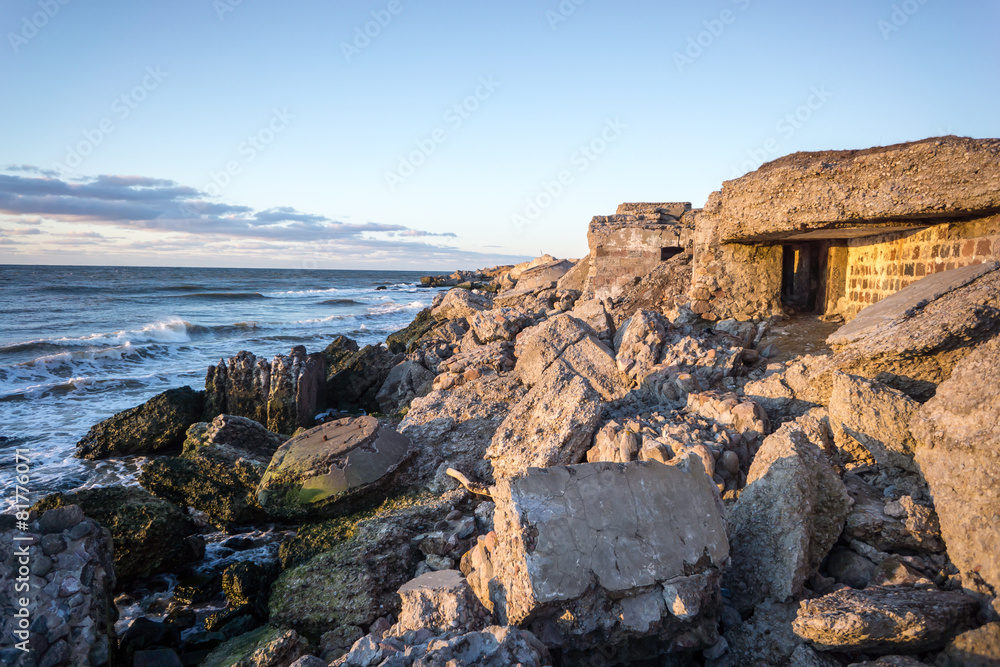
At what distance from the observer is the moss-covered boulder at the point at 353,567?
125 inches

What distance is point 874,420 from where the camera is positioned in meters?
3.27

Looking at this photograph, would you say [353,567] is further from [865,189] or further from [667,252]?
[667,252]

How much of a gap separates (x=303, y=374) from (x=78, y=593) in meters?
4.39

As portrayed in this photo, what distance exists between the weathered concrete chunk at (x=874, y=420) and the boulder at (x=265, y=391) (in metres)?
6.11

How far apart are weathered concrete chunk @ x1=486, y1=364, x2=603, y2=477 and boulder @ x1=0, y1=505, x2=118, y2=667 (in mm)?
A: 2479

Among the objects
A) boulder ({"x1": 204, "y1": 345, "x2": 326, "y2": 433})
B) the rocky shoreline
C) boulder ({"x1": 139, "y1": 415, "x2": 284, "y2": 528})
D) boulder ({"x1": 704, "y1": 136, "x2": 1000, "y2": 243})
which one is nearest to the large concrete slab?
the rocky shoreline

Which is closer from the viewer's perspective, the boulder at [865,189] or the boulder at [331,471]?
the boulder at [865,189]

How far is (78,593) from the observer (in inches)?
116

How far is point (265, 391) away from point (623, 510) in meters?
5.97

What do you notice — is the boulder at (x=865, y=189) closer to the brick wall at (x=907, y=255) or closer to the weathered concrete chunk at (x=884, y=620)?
the brick wall at (x=907, y=255)

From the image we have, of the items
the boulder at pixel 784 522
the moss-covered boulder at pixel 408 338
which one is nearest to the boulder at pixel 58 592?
the boulder at pixel 784 522

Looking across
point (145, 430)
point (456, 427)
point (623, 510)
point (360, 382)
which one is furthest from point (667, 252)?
point (145, 430)

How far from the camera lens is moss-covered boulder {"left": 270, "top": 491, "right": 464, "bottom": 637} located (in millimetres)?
3186

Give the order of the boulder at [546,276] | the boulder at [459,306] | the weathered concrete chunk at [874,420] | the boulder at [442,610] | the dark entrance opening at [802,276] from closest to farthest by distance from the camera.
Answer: the boulder at [442,610]
the weathered concrete chunk at [874,420]
the dark entrance opening at [802,276]
the boulder at [459,306]
the boulder at [546,276]
